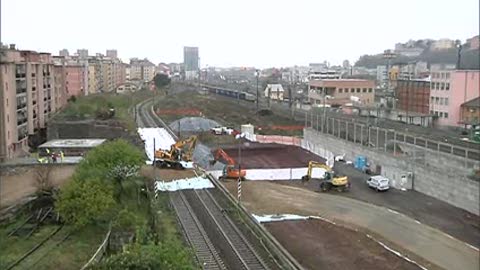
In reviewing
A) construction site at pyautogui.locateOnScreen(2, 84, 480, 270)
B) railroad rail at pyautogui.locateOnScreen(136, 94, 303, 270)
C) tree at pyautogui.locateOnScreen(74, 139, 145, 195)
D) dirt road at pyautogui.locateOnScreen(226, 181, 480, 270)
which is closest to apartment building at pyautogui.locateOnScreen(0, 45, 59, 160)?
construction site at pyautogui.locateOnScreen(2, 84, 480, 270)

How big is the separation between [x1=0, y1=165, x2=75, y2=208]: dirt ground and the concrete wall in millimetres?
6513

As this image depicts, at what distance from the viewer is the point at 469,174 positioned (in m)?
9.50

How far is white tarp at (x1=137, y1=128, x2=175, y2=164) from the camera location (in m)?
15.1

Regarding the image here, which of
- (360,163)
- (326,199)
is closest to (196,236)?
(326,199)

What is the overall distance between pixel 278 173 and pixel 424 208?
3642 millimetres

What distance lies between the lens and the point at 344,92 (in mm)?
25969

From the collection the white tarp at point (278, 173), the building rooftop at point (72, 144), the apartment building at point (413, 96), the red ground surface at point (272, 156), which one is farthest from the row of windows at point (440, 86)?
the building rooftop at point (72, 144)

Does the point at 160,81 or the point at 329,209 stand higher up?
the point at 160,81

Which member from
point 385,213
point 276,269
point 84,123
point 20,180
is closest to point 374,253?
point 276,269

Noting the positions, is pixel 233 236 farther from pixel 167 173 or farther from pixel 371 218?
pixel 167 173

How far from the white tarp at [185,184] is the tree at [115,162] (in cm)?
138

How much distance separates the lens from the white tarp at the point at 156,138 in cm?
1514

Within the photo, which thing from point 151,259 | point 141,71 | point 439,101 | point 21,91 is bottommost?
point 151,259

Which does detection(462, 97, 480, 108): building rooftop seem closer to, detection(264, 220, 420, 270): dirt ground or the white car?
the white car
